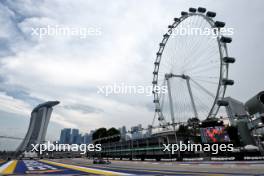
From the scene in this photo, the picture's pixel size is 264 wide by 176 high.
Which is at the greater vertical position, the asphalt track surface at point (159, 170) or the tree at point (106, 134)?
the tree at point (106, 134)

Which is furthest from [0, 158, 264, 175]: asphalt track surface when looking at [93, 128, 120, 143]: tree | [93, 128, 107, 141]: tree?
[93, 128, 107, 141]: tree

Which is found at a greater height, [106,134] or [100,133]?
[100,133]

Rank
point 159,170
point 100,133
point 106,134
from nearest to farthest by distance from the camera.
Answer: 1. point 159,170
2. point 106,134
3. point 100,133

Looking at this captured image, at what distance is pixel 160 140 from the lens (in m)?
76.0

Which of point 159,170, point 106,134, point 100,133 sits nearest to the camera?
point 159,170

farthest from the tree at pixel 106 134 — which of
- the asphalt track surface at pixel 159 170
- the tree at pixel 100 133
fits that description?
the asphalt track surface at pixel 159 170

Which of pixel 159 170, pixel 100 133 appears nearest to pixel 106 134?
pixel 100 133

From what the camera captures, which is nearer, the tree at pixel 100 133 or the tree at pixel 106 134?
the tree at pixel 106 134

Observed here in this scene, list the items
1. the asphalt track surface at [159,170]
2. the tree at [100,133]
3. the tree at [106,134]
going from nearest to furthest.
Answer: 1. the asphalt track surface at [159,170]
2. the tree at [106,134]
3. the tree at [100,133]

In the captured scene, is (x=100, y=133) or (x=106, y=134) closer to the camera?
(x=106, y=134)

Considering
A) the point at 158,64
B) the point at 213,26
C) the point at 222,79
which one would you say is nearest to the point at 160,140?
the point at 158,64

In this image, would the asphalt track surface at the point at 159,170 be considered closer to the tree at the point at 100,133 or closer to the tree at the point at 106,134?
the tree at the point at 106,134

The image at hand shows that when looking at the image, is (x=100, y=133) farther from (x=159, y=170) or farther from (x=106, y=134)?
(x=159, y=170)

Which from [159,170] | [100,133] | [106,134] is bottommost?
[159,170]
